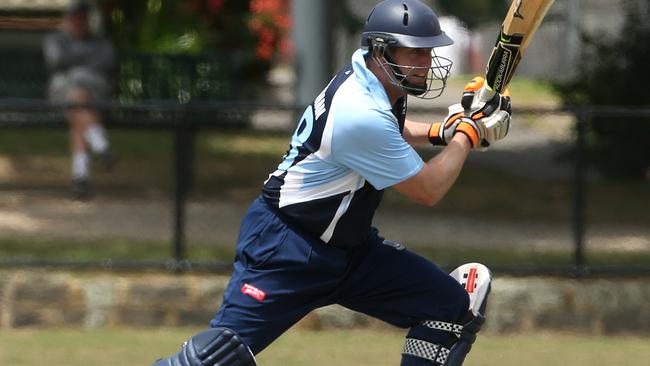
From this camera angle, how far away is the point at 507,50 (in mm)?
6402

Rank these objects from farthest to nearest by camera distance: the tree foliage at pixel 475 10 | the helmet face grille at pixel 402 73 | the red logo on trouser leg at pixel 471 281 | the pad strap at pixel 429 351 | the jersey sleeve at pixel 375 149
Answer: the tree foliage at pixel 475 10, the red logo on trouser leg at pixel 471 281, the pad strap at pixel 429 351, the helmet face grille at pixel 402 73, the jersey sleeve at pixel 375 149

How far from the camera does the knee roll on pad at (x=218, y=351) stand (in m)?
6.06

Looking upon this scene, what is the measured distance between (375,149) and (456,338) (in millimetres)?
1010

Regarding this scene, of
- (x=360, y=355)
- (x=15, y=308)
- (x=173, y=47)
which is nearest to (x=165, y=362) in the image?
(x=360, y=355)

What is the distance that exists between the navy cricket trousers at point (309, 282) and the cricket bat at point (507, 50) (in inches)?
31.8

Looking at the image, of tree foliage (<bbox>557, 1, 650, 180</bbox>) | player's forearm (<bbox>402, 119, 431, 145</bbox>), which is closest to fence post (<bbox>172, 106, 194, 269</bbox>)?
player's forearm (<bbox>402, 119, 431, 145</bbox>)

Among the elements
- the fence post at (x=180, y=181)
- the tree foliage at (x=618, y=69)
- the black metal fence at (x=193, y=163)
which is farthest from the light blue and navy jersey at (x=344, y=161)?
the tree foliage at (x=618, y=69)

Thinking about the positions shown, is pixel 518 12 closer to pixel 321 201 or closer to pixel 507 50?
pixel 507 50

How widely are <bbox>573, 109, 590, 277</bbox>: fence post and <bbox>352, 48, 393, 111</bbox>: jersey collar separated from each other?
4.47m

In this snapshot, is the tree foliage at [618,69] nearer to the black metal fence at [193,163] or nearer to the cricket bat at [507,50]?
the black metal fence at [193,163]

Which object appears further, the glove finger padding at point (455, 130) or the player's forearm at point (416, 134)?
the player's forearm at point (416, 134)

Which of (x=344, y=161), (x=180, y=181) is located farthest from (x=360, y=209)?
(x=180, y=181)

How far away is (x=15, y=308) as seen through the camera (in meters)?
9.91

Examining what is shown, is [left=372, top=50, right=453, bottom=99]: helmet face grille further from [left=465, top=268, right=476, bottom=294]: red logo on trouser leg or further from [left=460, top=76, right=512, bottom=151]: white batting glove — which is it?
[left=465, top=268, right=476, bottom=294]: red logo on trouser leg
